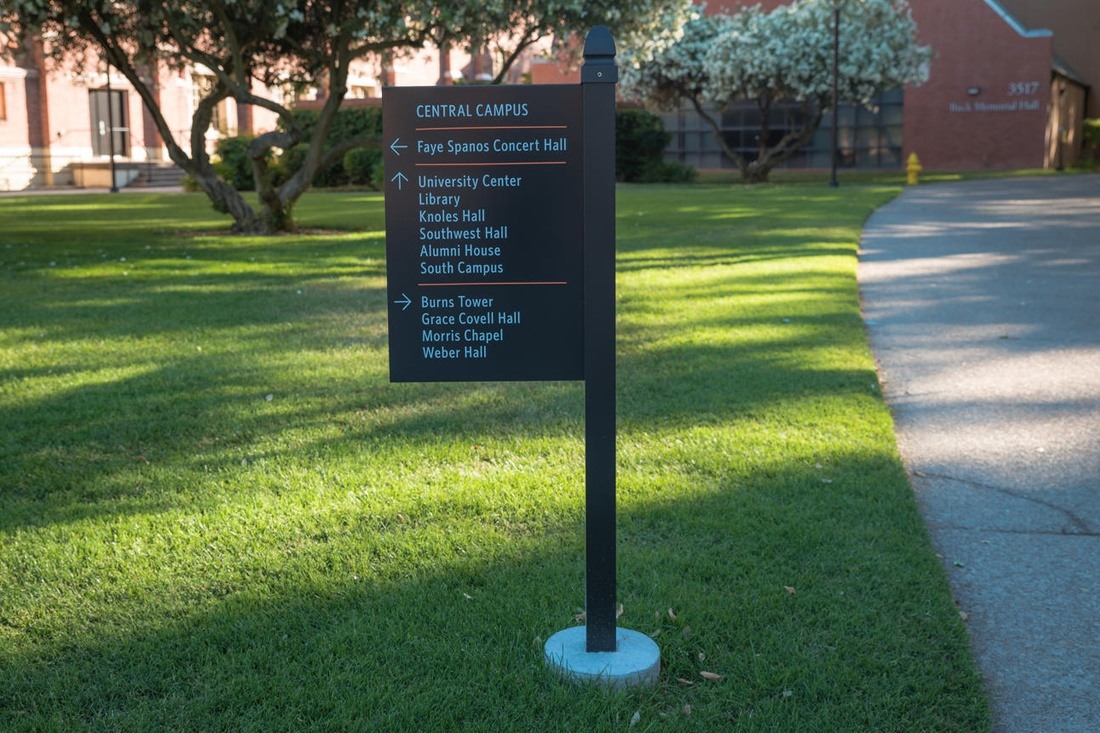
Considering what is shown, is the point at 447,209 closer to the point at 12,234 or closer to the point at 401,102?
the point at 401,102

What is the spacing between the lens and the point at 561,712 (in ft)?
10.5

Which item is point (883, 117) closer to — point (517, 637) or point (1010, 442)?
point (1010, 442)

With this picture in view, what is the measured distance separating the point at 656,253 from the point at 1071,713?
11539 millimetres

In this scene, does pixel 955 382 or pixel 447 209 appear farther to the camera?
pixel 955 382

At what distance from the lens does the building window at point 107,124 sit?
39688 mm

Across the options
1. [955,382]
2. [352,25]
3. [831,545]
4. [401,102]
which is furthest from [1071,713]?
[352,25]

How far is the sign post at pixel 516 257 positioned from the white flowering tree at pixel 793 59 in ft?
110

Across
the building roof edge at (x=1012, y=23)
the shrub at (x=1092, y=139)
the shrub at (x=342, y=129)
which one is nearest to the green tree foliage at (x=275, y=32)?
the shrub at (x=342, y=129)

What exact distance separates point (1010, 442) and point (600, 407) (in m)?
3.59

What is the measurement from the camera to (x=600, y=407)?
3.34 meters

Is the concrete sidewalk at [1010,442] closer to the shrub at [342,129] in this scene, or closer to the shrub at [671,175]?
the shrub at [671,175]

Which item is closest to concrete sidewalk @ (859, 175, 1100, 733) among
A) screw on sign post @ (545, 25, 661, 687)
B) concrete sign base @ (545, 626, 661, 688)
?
concrete sign base @ (545, 626, 661, 688)

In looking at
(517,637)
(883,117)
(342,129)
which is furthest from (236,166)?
(517,637)

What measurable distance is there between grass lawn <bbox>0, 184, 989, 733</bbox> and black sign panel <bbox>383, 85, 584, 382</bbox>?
918 mm
